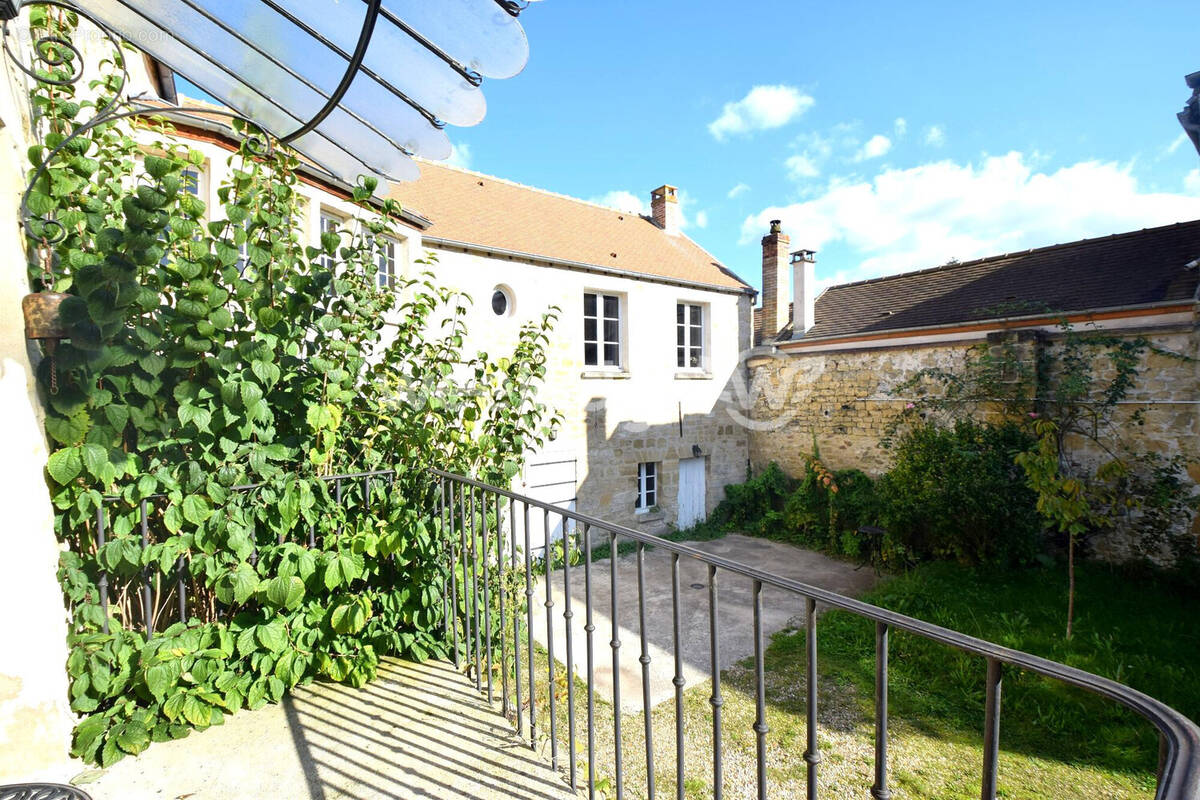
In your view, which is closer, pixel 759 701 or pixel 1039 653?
pixel 759 701

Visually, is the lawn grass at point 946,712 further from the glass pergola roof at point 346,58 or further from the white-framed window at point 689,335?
the white-framed window at point 689,335

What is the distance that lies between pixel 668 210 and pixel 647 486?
6387 millimetres

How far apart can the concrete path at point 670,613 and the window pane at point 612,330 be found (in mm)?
3708

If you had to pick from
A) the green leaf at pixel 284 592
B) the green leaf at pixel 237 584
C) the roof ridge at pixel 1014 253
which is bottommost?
the green leaf at pixel 284 592

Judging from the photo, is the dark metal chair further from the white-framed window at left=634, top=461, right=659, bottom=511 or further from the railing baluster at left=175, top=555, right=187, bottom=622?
the white-framed window at left=634, top=461, right=659, bottom=511

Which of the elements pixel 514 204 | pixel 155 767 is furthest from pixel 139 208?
pixel 514 204

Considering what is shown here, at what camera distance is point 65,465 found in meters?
2.38

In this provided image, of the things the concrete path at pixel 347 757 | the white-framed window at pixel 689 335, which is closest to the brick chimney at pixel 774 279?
the white-framed window at pixel 689 335

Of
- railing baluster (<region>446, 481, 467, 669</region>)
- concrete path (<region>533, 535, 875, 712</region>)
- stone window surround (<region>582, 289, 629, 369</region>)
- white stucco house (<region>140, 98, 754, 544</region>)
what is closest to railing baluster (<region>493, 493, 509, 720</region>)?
railing baluster (<region>446, 481, 467, 669</region>)

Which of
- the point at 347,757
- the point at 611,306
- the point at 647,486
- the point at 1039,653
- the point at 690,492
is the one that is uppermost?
the point at 611,306

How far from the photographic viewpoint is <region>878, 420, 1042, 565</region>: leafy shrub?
6.89 metres

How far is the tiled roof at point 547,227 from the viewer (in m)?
8.23

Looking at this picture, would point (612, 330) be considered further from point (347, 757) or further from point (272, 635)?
point (347, 757)

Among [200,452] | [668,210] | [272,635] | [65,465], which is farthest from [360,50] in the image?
[668,210]
